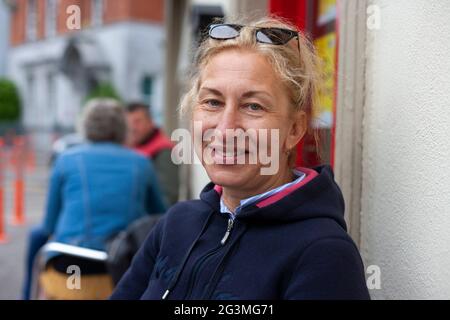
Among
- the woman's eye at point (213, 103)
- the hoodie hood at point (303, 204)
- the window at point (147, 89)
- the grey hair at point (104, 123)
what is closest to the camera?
the hoodie hood at point (303, 204)

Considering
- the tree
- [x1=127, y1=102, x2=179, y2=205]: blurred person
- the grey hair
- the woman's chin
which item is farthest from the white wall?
the tree

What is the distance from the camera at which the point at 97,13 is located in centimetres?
2355

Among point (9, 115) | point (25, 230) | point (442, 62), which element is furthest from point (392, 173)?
point (9, 115)

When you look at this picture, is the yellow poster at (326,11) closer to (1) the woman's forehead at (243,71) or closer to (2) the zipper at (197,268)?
(1) the woman's forehead at (243,71)

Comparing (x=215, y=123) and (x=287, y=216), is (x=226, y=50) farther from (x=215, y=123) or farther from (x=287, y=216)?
(x=287, y=216)

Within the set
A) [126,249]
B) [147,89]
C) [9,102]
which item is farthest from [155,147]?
[9,102]

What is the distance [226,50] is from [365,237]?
0.80m

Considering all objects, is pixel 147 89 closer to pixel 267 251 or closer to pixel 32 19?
pixel 32 19

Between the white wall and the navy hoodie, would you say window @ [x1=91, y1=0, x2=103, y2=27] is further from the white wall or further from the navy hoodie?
the navy hoodie

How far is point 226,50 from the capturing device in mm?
1535

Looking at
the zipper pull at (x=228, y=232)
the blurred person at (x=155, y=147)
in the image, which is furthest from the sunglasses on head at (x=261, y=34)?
the blurred person at (x=155, y=147)

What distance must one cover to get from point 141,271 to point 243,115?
0.59 m

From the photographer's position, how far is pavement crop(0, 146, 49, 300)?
585cm

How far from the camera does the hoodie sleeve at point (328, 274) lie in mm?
1285
